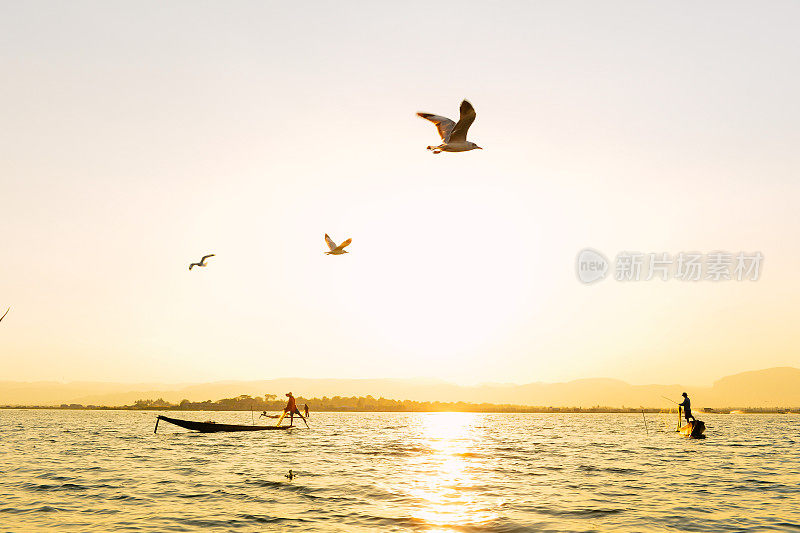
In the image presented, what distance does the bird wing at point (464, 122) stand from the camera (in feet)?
62.4

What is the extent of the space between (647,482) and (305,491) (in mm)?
15011

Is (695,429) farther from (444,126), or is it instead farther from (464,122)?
(464,122)

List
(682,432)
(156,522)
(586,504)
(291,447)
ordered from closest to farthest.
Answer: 1. (156,522)
2. (586,504)
3. (291,447)
4. (682,432)

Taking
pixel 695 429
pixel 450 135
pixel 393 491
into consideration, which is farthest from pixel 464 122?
pixel 695 429

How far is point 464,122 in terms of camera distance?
19.4 meters

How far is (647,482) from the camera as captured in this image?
28.1m

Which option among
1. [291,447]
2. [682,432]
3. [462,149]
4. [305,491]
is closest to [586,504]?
[305,491]

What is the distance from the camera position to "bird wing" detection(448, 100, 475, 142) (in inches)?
749

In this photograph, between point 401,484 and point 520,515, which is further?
point 401,484

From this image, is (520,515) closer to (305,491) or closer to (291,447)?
(305,491)

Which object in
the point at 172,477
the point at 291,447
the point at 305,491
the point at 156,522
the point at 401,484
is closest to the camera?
the point at 156,522

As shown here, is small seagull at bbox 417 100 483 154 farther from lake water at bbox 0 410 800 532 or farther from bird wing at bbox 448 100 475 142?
lake water at bbox 0 410 800 532

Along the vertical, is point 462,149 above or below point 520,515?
above

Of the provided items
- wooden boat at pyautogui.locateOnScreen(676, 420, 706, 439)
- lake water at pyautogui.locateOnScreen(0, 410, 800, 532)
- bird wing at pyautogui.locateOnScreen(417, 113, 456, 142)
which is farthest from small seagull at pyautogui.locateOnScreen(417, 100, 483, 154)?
wooden boat at pyautogui.locateOnScreen(676, 420, 706, 439)
